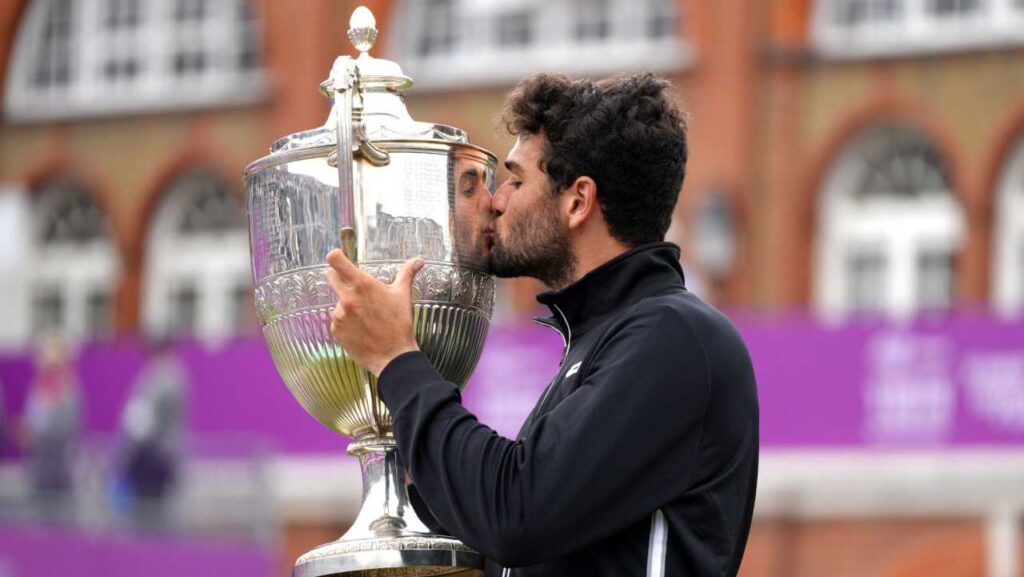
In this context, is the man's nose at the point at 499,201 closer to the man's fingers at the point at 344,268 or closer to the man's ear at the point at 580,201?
the man's ear at the point at 580,201

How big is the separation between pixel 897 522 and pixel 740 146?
13.0 ft

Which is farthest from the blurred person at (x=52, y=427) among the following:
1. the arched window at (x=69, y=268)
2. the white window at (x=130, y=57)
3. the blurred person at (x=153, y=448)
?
the white window at (x=130, y=57)

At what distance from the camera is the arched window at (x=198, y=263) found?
2314 centimetres

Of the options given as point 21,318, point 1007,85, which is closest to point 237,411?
point 21,318

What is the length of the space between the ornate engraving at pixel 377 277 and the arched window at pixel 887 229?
1668 cm

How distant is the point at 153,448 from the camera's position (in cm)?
1825

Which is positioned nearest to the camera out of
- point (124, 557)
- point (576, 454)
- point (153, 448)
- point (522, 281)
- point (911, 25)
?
point (576, 454)

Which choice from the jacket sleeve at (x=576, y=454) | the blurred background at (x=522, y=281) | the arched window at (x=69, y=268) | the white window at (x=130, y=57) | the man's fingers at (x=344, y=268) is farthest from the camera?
the arched window at (x=69, y=268)

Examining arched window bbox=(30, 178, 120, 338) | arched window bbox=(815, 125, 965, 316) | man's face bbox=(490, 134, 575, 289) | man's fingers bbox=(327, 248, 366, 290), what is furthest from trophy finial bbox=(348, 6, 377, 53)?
arched window bbox=(30, 178, 120, 338)

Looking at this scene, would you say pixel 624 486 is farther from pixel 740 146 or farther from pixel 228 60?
pixel 228 60

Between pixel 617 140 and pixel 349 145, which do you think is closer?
pixel 617 140

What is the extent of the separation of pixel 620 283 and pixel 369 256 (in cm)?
42

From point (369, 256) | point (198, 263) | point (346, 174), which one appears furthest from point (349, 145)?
point (198, 263)

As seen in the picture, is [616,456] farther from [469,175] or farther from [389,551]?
[469,175]
